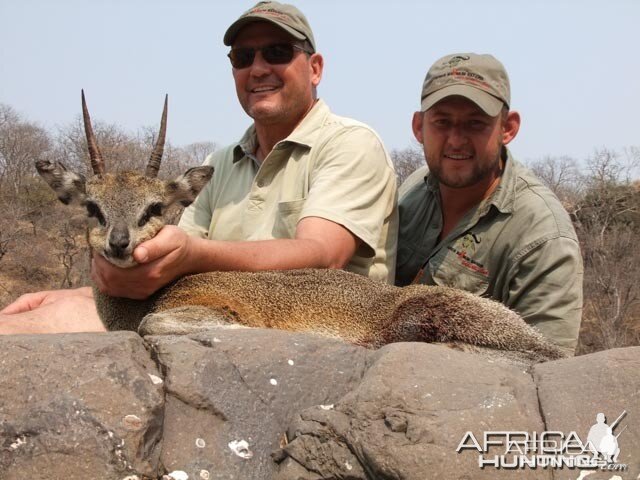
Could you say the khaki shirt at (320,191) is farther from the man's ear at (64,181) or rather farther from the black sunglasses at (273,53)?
the man's ear at (64,181)

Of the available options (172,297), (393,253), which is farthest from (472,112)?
(172,297)

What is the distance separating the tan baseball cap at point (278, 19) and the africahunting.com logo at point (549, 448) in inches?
197

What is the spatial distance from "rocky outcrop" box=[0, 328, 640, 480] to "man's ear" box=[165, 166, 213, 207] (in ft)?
8.89

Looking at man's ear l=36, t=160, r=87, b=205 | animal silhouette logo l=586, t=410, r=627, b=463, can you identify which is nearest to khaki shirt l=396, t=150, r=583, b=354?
animal silhouette logo l=586, t=410, r=627, b=463

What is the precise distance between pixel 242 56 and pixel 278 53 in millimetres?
430

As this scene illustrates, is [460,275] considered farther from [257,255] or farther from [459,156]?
[257,255]

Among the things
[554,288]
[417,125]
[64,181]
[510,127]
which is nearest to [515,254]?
[554,288]

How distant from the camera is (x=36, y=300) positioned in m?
7.76

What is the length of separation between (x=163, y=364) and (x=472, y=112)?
455 centimetres

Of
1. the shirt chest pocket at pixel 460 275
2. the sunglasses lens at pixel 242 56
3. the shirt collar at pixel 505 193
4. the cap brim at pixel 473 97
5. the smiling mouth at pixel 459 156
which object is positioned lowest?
the shirt chest pocket at pixel 460 275

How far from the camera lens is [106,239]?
6.22 m

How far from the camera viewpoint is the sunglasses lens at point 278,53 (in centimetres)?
777

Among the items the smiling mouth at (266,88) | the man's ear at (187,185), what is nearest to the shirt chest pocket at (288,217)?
the man's ear at (187,185)

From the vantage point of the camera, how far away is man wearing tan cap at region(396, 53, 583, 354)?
7133 millimetres
